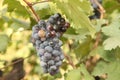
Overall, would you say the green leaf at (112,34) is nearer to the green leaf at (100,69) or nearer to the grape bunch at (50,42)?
the green leaf at (100,69)

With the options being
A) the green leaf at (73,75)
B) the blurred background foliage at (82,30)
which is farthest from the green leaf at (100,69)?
the green leaf at (73,75)

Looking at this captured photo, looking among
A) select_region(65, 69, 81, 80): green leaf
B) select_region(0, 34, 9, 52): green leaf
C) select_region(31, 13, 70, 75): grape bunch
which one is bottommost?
select_region(65, 69, 81, 80): green leaf

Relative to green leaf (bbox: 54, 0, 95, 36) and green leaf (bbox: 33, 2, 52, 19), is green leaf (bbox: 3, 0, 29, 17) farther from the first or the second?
green leaf (bbox: 54, 0, 95, 36)

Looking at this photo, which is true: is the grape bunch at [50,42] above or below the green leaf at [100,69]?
above

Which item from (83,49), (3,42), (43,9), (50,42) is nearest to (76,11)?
(50,42)

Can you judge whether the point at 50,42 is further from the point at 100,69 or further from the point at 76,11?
the point at 100,69

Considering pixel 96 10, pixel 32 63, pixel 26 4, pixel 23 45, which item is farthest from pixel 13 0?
pixel 23 45

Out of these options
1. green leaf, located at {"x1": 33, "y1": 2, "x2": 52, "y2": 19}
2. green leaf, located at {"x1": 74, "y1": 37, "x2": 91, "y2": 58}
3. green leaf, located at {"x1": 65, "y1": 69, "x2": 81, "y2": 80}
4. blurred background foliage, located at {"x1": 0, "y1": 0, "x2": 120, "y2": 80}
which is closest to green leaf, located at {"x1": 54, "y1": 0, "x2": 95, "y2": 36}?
blurred background foliage, located at {"x1": 0, "y1": 0, "x2": 120, "y2": 80}
